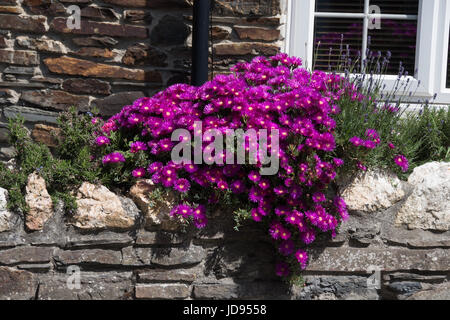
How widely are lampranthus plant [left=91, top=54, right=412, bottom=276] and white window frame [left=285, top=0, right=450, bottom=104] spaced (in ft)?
2.35

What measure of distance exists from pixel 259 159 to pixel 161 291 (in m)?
0.82

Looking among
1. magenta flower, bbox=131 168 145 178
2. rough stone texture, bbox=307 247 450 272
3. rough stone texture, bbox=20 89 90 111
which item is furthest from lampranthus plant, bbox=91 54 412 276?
rough stone texture, bbox=20 89 90 111

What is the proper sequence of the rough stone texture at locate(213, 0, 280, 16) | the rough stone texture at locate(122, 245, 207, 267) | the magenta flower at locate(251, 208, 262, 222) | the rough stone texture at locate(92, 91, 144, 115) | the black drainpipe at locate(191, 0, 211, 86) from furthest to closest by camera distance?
the rough stone texture at locate(92, 91, 144, 115) < the rough stone texture at locate(213, 0, 280, 16) < the black drainpipe at locate(191, 0, 211, 86) < the rough stone texture at locate(122, 245, 207, 267) < the magenta flower at locate(251, 208, 262, 222)

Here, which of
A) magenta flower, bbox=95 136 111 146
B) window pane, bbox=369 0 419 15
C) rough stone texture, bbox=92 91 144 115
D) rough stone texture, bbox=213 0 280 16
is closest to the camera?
magenta flower, bbox=95 136 111 146

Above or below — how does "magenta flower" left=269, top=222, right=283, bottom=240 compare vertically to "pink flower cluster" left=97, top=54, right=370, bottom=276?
below

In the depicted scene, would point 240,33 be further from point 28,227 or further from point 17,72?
point 28,227

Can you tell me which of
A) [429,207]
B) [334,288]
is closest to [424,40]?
[429,207]

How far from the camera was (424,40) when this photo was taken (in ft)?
11.5

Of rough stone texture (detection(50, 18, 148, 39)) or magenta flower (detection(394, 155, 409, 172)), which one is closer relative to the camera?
magenta flower (detection(394, 155, 409, 172))

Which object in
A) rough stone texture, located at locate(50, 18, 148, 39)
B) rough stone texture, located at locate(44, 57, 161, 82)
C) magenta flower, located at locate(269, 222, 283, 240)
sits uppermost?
rough stone texture, located at locate(50, 18, 148, 39)

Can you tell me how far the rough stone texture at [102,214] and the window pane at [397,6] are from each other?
2.17m

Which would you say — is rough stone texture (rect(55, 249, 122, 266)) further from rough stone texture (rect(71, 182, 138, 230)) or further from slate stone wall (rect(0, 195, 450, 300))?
rough stone texture (rect(71, 182, 138, 230))

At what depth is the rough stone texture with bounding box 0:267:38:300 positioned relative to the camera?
2561mm

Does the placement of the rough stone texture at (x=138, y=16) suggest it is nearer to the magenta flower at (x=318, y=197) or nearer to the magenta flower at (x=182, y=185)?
the magenta flower at (x=182, y=185)
